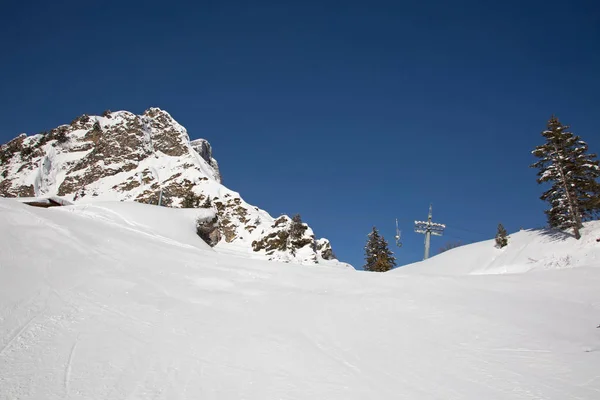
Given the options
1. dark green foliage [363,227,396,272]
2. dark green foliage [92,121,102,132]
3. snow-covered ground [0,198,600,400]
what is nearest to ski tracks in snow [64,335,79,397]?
snow-covered ground [0,198,600,400]

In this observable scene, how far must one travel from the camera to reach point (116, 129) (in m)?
92.6

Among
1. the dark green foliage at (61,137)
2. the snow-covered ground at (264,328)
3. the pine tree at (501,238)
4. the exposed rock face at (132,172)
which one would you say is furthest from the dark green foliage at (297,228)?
the dark green foliage at (61,137)

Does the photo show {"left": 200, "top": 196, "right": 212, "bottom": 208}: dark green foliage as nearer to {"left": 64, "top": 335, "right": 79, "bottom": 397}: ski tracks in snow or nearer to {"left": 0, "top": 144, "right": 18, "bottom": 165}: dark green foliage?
{"left": 0, "top": 144, "right": 18, "bottom": 165}: dark green foliage

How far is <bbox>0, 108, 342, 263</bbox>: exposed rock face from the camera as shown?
63531mm

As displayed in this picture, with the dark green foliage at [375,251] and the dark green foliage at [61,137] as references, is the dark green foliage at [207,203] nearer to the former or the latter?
the dark green foliage at [375,251]

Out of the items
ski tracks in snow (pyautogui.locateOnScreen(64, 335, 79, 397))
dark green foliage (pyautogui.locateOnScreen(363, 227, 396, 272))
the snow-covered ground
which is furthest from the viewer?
dark green foliage (pyautogui.locateOnScreen(363, 227, 396, 272))

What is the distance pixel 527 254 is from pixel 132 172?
7845 cm

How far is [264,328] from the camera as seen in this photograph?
258 inches

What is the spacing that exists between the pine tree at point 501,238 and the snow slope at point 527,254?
1.24 feet

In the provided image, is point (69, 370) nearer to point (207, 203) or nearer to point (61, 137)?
point (207, 203)

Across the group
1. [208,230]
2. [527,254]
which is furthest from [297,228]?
[527,254]

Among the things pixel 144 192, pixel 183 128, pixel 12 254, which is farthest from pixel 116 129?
pixel 12 254

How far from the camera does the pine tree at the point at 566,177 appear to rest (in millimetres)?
23156

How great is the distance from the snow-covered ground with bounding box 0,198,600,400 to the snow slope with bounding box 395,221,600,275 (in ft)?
38.5
